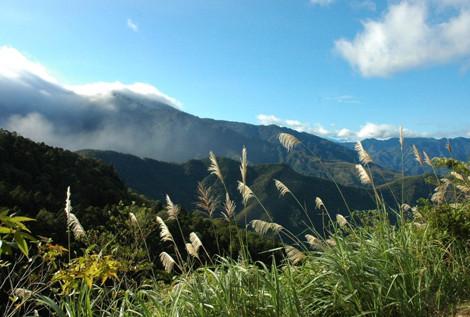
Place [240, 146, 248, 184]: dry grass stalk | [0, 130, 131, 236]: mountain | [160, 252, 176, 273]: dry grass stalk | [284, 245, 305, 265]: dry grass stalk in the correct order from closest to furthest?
[284, 245, 305, 265]: dry grass stalk, [160, 252, 176, 273]: dry grass stalk, [240, 146, 248, 184]: dry grass stalk, [0, 130, 131, 236]: mountain

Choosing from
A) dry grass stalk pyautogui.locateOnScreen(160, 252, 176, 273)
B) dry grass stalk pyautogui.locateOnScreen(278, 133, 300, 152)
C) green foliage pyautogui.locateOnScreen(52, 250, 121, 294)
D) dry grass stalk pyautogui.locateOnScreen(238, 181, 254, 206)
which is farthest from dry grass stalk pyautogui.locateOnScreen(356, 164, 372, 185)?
green foliage pyautogui.locateOnScreen(52, 250, 121, 294)

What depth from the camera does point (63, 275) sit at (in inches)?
189

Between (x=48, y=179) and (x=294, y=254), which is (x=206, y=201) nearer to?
(x=294, y=254)

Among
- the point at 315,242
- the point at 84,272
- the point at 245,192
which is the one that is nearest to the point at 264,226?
the point at 245,192

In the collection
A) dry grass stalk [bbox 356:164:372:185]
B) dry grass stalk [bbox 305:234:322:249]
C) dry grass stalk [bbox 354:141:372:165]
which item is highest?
dry grass stalk [bbox 354:141:372:165]

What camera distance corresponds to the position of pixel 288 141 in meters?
5.70

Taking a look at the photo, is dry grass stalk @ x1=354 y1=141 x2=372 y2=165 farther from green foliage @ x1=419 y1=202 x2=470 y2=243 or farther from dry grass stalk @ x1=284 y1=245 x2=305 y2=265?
dry grass stalk @ x1=284 y1=245 x2=305 y2=265

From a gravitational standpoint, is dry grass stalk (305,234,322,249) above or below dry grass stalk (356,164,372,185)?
below

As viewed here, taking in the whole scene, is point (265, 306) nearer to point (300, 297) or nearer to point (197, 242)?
point (300, 297)

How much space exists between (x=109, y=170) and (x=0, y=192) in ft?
127

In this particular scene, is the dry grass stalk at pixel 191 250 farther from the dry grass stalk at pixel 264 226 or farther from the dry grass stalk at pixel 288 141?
the dry grass stalk at pixel 288 141

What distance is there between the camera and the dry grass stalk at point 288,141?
5503 mm

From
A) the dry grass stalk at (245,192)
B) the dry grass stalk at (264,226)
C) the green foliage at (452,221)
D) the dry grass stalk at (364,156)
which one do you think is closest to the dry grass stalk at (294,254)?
the dry grass stalk at (264,226)

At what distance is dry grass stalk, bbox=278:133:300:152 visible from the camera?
550 cm
